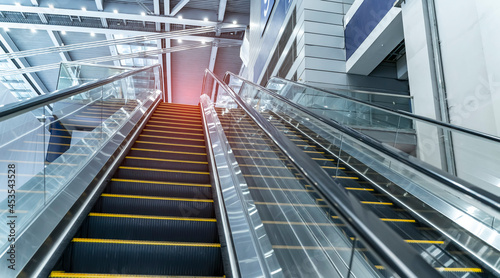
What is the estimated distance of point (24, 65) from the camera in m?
18.0

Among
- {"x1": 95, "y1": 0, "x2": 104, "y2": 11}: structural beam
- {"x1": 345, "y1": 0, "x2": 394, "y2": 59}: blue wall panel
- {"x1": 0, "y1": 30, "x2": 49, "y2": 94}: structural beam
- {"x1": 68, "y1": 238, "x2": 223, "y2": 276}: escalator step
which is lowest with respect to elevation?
{"x1": 68, "y1": 238, "x2": 223, "y2": 276}: escalator step

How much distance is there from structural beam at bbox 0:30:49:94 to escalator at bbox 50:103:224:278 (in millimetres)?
15525

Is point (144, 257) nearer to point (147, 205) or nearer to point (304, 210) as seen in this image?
point (147, 205)

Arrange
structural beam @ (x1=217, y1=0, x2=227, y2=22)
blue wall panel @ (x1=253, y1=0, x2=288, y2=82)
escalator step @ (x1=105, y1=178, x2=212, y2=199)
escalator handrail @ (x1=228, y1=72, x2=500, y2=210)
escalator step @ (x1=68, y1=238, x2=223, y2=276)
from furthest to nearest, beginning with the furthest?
structural beam @ (x1=217, y1=0, x2=227, y2=22) → blue wall panel @ (x1=253, y1=0, x2=288, y2=82) → escalator step @ (x1=105, y1=178, x2=212, y2=199) → escalator step @ (x1=68, y1=238, x2=223, y2=276) → escalator handrail @ (x1=228, y1=72, x2=500, y2=210)

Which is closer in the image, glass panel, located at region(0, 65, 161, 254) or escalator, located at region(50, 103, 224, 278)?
glass panel, located at region(0, 65, 161, 254)

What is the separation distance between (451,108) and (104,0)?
12.9 meters

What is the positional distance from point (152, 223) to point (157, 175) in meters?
1.01

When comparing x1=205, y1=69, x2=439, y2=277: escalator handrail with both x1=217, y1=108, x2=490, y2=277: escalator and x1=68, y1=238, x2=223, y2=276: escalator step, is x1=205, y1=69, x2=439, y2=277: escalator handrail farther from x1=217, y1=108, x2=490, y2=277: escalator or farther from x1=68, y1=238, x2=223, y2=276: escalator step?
x1=68, y1=238, x2=223, y2=276: escalator step

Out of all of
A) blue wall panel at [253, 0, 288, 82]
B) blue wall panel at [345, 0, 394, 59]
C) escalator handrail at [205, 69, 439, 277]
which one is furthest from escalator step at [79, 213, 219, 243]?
blue wall panel at [253, 0, 288, 82]

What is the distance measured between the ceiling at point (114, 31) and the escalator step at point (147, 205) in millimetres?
9814

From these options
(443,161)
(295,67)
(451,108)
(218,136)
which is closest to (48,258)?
(218,136)

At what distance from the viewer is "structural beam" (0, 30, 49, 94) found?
15775 millimetres

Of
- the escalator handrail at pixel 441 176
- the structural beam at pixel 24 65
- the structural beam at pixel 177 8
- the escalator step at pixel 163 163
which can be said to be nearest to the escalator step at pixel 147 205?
the escalator step at pixel 163 163

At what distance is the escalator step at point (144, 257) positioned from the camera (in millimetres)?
2242
